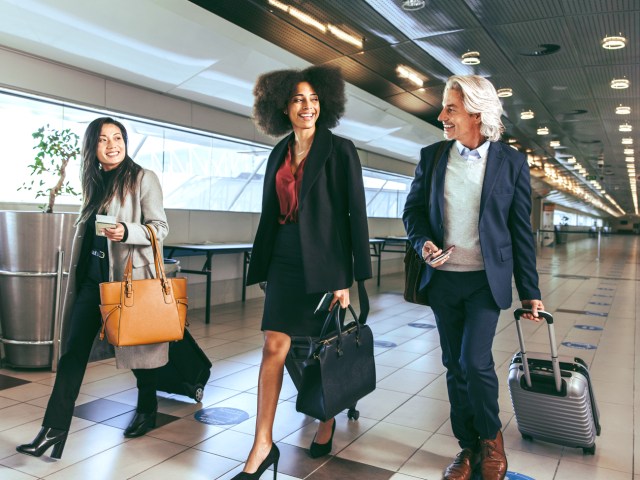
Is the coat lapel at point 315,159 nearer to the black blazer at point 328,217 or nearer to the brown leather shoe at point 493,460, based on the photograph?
the black blazer at point 328,217

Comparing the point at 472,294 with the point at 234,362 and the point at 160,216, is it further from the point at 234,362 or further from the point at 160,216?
the point at 234,362

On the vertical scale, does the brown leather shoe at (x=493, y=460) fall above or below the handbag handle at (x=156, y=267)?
below

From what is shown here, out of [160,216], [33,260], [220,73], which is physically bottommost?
[33,260]

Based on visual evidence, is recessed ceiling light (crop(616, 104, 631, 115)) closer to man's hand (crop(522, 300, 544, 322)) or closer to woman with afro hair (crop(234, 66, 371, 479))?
man's hand (crop(522, 300, 544, 322))

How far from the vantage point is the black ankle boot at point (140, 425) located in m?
2.92

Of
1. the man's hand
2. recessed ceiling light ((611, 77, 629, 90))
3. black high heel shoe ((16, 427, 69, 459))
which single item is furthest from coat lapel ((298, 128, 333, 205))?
recessed ceiling light ((611, 77, 629, 90))

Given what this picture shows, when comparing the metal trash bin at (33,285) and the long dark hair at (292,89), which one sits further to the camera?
the metal trash bin at (33,285)

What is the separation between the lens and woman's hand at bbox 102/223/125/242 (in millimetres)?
2506

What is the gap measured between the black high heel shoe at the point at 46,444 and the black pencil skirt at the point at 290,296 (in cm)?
106

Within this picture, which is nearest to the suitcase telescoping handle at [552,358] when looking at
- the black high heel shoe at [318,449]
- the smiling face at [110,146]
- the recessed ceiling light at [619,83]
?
the black high heel shoe at [318,449]

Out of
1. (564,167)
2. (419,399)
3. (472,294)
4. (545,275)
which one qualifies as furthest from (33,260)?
(564,167)

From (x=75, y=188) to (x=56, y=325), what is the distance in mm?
1731

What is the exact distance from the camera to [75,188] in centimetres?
550

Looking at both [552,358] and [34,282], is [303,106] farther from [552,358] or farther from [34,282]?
[34,282]
